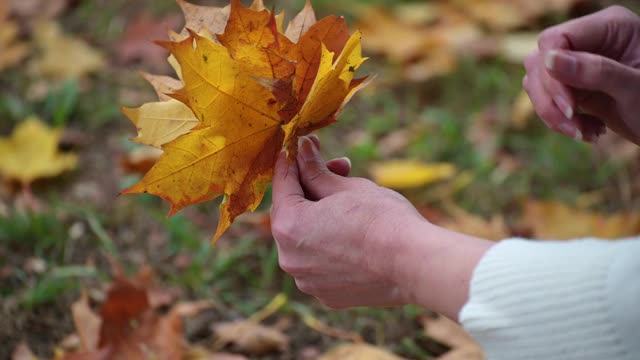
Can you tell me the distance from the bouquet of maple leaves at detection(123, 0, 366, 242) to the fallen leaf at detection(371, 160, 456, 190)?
2.49ft

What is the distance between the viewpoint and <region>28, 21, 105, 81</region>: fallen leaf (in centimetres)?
210

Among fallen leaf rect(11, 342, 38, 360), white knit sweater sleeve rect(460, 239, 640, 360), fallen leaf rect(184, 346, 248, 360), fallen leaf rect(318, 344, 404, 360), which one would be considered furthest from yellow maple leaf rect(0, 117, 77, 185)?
white knit sweater sleeve rect(460, 239, 640, 360)

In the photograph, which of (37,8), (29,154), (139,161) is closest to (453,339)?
(139,161)

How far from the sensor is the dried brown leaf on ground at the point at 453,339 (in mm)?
1275

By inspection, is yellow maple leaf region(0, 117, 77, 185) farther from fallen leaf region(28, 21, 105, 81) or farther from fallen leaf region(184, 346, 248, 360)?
fallen leaf region(184, 346, 248, 360)

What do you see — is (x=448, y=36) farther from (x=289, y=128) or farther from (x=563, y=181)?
(x=289, y=128)

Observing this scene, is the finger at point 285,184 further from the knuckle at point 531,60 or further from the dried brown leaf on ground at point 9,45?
the dried brown leaf on ground at point 9,45

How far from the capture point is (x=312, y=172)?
Result: 954 millimetres

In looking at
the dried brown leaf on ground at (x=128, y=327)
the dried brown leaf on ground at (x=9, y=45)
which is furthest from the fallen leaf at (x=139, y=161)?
the dried brown leaf on ground at (x=9, y=45)

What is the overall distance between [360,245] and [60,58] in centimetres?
153

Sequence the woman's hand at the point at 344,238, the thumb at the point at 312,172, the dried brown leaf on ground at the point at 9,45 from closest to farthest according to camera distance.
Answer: the woman's hand at the point at 344,238 → the thumb at the point at 312,172 → the dried brown leaf on ground at the point at 9,45

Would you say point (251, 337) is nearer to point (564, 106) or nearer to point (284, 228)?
point (284, 228)

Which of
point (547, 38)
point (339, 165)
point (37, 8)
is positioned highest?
point (547, 38)

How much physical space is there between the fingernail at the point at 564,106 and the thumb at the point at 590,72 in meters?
0.04
